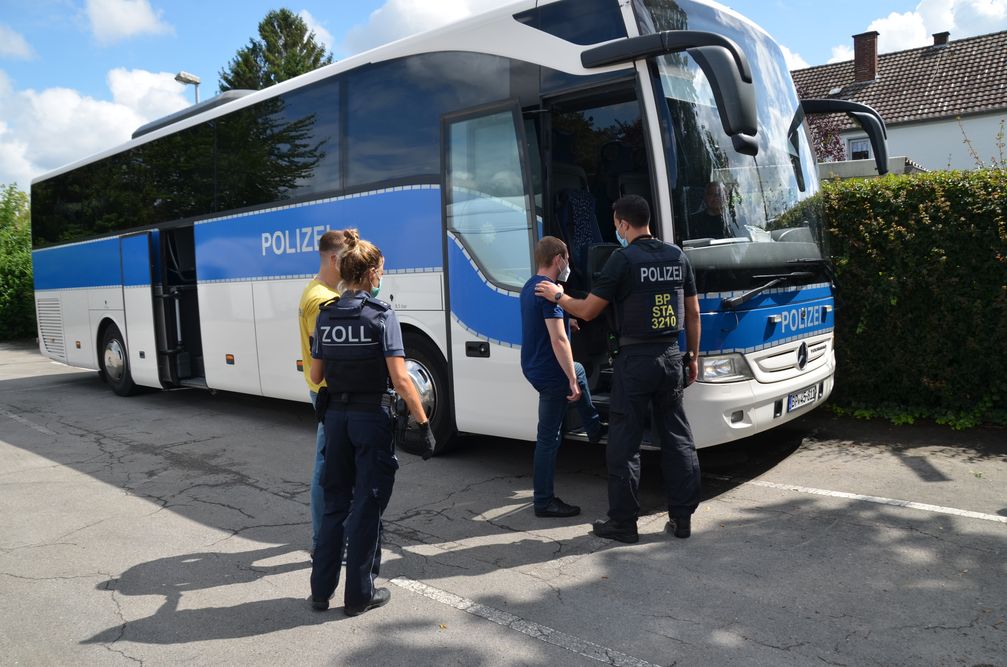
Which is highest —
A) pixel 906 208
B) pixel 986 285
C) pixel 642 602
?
pixel 906 208

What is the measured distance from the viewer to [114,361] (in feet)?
39.0

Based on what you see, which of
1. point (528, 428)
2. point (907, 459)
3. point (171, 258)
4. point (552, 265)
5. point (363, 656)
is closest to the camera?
point (363, 656)

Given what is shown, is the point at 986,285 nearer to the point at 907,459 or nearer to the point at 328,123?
the point at 907,459

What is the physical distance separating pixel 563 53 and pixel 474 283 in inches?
74.0

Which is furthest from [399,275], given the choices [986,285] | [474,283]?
[986,285]

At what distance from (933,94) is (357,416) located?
101 feet

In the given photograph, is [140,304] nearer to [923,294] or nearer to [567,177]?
[567,177]

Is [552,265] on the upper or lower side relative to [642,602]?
upper

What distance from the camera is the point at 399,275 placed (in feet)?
23.2

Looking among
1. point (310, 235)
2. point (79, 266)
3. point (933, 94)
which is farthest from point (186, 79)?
point (933, 94)

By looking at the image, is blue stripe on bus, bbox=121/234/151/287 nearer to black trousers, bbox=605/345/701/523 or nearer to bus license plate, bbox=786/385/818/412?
black trousers, bbox=605/345/701/523

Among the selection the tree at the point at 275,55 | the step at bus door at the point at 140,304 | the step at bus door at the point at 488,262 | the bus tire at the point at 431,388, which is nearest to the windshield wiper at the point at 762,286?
the step at bus door at the point at 488,262

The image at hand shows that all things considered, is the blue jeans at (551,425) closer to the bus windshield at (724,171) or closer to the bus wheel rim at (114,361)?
the bus windshield at (724,171)

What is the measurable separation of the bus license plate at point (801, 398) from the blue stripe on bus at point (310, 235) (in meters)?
3.01
